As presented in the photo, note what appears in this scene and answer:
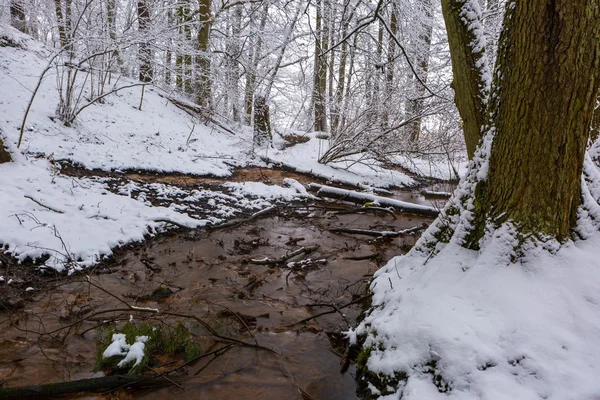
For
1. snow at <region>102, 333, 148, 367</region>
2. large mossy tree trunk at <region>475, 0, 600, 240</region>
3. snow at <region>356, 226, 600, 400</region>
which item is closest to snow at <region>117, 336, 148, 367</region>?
snow at <region>102, 333, 148, 367</region>

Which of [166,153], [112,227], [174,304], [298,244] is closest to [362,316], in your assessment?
[174,304]

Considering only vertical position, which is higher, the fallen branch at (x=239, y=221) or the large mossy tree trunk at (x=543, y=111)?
the large mossy tree trunk at (x=543, y=111)

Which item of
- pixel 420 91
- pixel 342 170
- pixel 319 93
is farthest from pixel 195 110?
pixel 420 91

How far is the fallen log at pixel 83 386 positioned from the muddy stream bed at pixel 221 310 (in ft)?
0.15

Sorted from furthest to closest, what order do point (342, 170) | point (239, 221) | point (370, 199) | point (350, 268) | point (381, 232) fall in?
point (342, 170)
point (370, 199)
point (239, 221)
point (381, 232)
point (350, 268)

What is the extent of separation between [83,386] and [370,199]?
235 inches

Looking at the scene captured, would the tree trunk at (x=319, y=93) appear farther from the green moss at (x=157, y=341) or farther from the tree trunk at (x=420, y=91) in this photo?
the green moss at (x=157, y=341)

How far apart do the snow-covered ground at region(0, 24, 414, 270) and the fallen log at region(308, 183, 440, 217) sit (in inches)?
19.4

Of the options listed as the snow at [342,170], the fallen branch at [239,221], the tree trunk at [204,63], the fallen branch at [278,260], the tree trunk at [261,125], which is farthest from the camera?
the tree trunk at [204,63]

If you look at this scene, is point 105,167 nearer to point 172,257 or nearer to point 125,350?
point 172,257

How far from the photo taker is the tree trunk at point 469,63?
2869 mm

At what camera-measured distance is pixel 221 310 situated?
11.2 feet

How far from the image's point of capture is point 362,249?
16.7 ft

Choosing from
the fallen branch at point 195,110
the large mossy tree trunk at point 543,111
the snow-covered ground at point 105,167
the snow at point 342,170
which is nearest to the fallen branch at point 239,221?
the snow-covered ground at point 105,167
